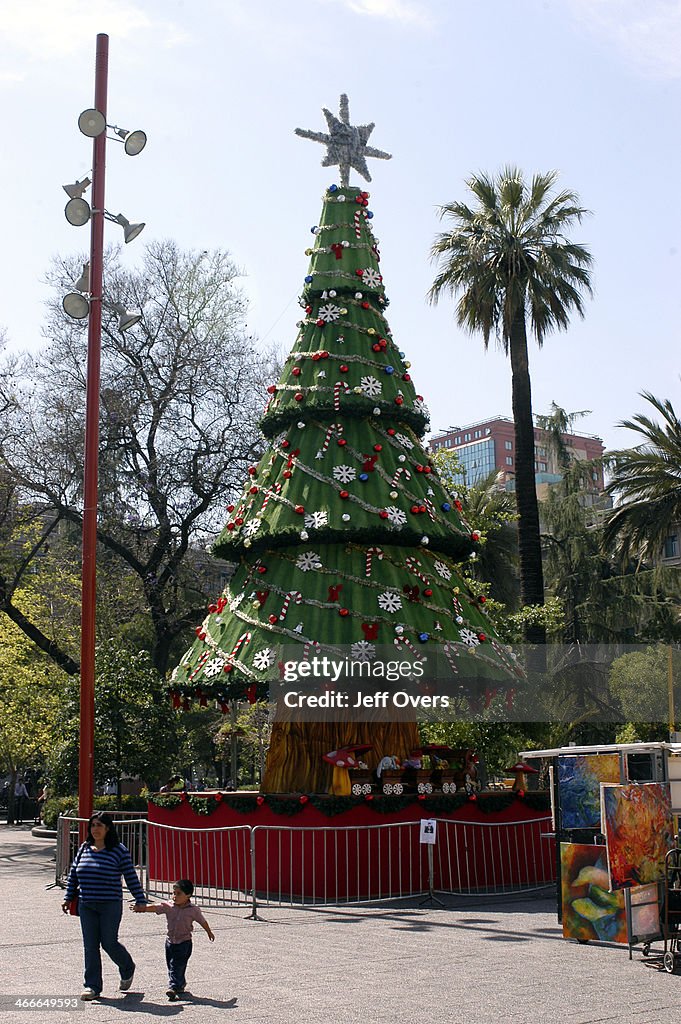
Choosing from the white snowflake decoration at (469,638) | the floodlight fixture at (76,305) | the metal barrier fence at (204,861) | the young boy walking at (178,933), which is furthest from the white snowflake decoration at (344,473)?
the young boy walking at (178,933)

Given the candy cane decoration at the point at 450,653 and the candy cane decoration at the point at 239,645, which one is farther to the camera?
the candy cane decoration at the point at 239,645

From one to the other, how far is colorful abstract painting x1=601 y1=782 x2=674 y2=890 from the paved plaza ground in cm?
75

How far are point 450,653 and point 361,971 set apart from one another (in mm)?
7172

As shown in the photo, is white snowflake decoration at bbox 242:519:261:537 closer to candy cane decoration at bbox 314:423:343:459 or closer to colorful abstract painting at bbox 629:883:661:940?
candy cane decoration at bbox 314:423:343:459

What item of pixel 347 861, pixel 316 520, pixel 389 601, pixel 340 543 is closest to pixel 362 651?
pixel 389 601

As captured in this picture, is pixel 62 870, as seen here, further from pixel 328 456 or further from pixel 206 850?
pixel 328 456

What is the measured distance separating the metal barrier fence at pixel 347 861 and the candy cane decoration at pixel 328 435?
5.79 m

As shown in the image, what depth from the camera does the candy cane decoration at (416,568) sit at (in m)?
17.0

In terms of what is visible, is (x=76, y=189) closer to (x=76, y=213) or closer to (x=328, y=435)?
(x=76, y=213)

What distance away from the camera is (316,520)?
54.4 feet

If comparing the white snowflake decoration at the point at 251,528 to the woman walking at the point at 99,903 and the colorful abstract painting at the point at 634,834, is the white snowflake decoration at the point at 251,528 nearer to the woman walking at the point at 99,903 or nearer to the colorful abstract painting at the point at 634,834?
Answer: the colorful abstract painting at the point at 634,834

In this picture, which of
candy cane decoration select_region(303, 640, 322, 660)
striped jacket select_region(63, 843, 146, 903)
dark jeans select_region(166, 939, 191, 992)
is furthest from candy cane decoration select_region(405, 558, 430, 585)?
dark jeans select_region(166, 939, 191, 992)

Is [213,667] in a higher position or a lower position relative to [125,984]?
higher

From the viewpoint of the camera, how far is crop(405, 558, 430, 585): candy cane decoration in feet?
55.7
